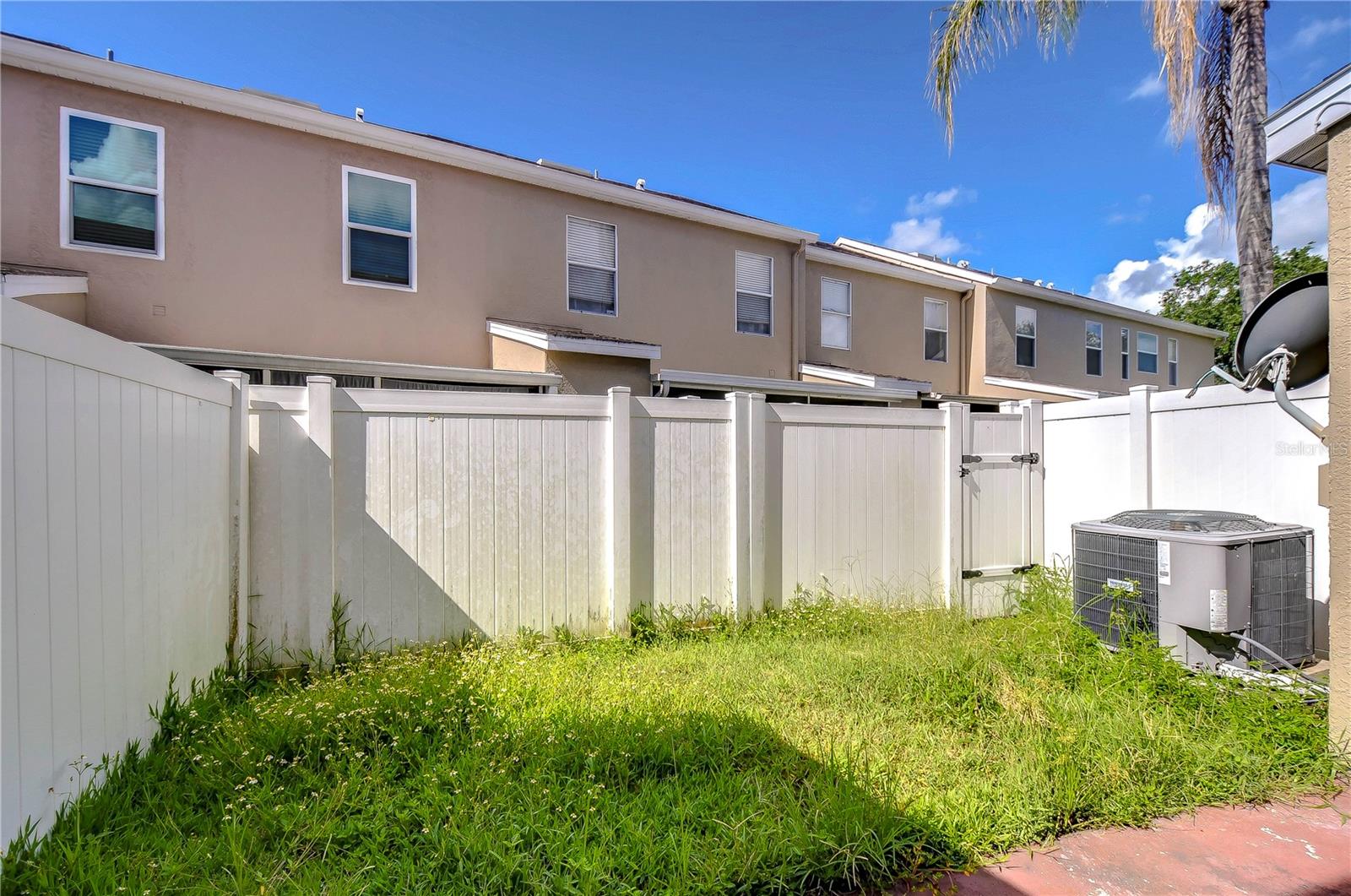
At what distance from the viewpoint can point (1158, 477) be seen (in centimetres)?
498

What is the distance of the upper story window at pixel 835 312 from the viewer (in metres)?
12.5

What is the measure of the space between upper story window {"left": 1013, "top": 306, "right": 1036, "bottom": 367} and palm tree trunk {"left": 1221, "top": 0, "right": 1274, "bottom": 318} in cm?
682

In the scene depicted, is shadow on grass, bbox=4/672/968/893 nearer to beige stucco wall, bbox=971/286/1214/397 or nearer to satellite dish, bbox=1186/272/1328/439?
satellite dish, bbox=1186/272/1328/439

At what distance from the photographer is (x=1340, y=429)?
10.1 ft

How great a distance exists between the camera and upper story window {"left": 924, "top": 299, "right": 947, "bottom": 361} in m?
14.0

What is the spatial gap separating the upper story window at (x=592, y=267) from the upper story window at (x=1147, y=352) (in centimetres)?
1538

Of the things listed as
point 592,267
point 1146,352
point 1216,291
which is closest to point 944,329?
point 1146,352

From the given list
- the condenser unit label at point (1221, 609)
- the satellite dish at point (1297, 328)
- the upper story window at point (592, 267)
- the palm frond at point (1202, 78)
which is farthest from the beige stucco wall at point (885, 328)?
the condenser unit label at point (1221, 609)

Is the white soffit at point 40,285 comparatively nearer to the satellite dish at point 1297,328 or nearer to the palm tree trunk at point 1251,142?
the satellite dish at point 1297,328

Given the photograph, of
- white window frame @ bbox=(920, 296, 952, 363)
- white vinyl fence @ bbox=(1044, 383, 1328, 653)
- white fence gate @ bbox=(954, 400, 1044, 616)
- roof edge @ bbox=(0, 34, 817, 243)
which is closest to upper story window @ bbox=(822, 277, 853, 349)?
white window frame @ bbox=(920, 296, 952, 363)

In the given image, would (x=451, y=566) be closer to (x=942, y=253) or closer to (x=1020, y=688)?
(x=1020, y=688)

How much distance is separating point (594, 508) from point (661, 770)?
227cm

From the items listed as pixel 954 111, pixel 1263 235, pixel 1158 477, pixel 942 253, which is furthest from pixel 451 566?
pixel 942 253

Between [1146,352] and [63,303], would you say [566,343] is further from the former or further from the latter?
[1146,352]
